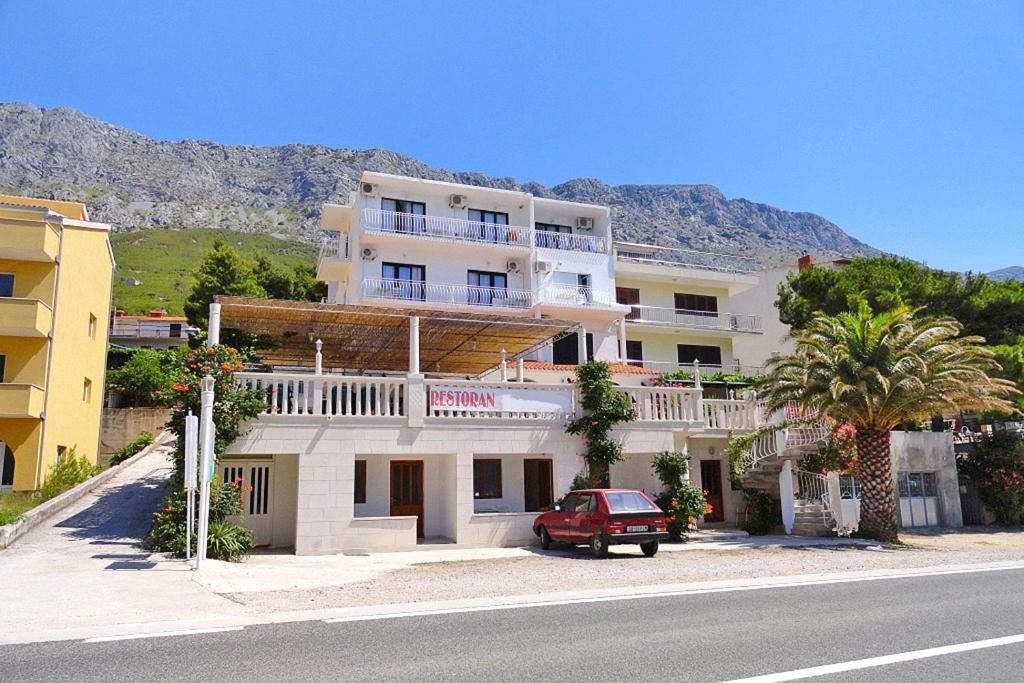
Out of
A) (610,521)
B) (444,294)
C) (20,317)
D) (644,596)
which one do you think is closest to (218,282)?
(444,294)

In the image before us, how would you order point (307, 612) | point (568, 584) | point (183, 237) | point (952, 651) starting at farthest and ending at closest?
point (183, 237)
point (568, 584)
point (307, 612)
point (952, 651)

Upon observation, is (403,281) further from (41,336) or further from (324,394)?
(324,394)

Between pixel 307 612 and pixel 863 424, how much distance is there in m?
16.8

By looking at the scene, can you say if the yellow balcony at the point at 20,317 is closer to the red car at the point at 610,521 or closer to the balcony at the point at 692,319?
the red car at the point at 610,521

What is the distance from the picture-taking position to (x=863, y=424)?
2091 centimetres

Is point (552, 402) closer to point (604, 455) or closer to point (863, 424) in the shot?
point (604, 455)

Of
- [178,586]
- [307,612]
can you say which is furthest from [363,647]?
[178,586]

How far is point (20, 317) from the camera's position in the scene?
24.6m

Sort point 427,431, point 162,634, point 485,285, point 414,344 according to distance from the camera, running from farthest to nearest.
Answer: point 485,285 < point 414,344 < point 427,431 < point 162,634

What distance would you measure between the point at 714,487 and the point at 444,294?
1940 cm

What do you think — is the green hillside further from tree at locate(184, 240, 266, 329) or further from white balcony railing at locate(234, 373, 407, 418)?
white balcony railing at locate(234, 373, 407, 418)

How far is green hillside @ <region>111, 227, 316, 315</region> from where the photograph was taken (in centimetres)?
9181

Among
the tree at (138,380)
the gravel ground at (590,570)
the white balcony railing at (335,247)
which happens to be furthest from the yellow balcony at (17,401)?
the white balcony railing at (335,247)

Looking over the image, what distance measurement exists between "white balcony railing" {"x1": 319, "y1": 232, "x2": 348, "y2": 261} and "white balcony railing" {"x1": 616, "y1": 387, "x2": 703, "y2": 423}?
25.0 m
